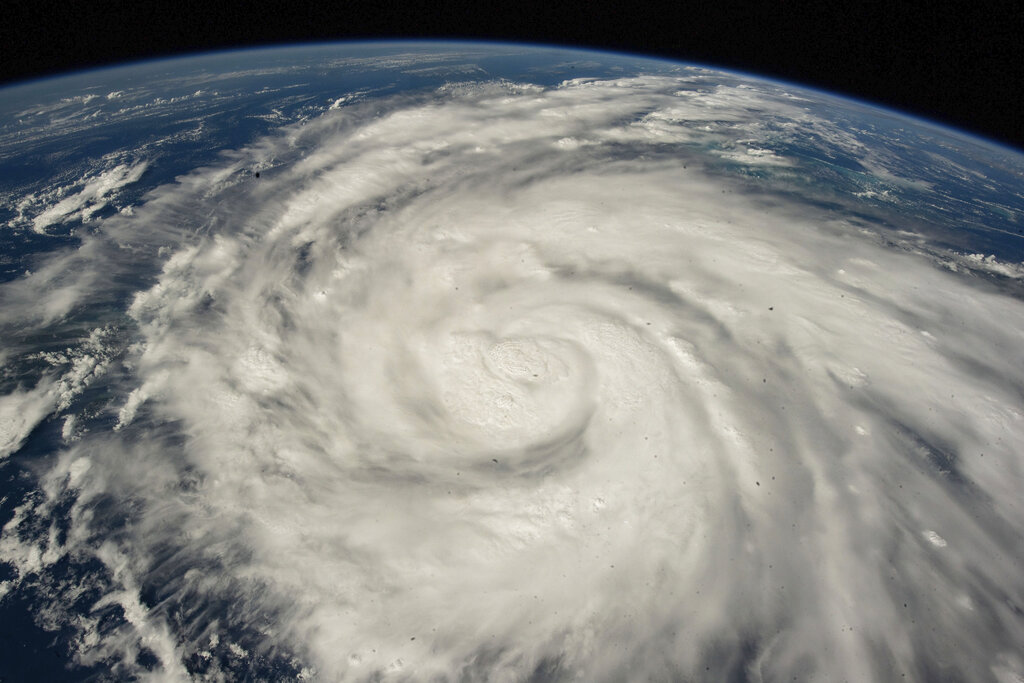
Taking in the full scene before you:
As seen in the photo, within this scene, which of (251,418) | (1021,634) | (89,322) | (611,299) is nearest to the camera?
(1021,634)

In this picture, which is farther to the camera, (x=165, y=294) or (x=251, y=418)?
(x=165, y=294)

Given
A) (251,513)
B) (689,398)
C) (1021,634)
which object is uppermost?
(689,398)

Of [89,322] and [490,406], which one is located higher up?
[89,322]

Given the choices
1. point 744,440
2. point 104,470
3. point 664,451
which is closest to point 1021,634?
point 744,440

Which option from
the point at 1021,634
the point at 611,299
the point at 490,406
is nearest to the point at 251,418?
the point at 490,406

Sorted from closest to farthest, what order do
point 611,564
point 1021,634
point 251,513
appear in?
point 1021,634 < point 611,564 < point 251,513

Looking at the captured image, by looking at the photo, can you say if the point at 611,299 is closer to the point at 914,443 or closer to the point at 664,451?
the point at 664,451

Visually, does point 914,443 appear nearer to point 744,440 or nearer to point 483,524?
point 744,440
